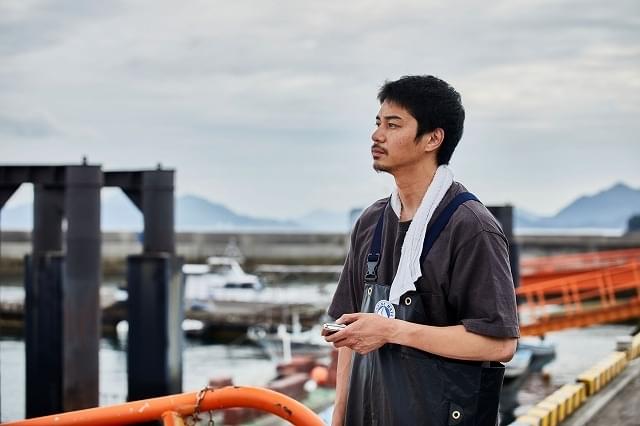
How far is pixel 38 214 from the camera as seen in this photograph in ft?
44.8

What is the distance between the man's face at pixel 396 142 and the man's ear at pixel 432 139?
0.4 inches

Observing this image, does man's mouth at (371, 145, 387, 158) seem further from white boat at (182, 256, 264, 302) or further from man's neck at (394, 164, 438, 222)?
white boat at (182, 256, 264, 302)

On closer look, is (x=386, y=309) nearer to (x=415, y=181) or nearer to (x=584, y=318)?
(x=415, y=181)

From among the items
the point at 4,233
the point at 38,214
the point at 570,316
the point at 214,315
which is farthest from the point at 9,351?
the point at 4,233

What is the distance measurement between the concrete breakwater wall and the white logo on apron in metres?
52.0

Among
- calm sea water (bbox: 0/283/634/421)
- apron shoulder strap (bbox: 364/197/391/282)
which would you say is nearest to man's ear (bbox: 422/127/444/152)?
apron shoulder strap (bbox: 364/197/391/282)

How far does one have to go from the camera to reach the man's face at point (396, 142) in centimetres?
244

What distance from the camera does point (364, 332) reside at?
89.9 inches

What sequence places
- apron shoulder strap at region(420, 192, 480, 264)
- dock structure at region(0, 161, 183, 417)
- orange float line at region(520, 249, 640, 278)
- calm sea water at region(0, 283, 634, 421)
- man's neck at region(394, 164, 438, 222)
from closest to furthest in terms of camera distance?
1. apron shoulder strap at region(420, 192, 480, 264)
2. man's neck at region(394, 164, 438, 222)
3. dock structure at region(0, 161, 183, 417)
4. calm sea water at region(0, 283, 634, 421)
5. orange float line at region(520, 249, 640, 278)

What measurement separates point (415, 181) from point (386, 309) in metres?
0.37

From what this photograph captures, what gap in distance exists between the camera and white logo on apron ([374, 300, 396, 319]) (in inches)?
94.0

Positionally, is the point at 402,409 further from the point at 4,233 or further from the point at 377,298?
the point at 4,233

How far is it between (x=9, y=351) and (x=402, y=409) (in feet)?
90.2

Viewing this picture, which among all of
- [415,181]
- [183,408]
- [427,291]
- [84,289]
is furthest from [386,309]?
[84,289]
